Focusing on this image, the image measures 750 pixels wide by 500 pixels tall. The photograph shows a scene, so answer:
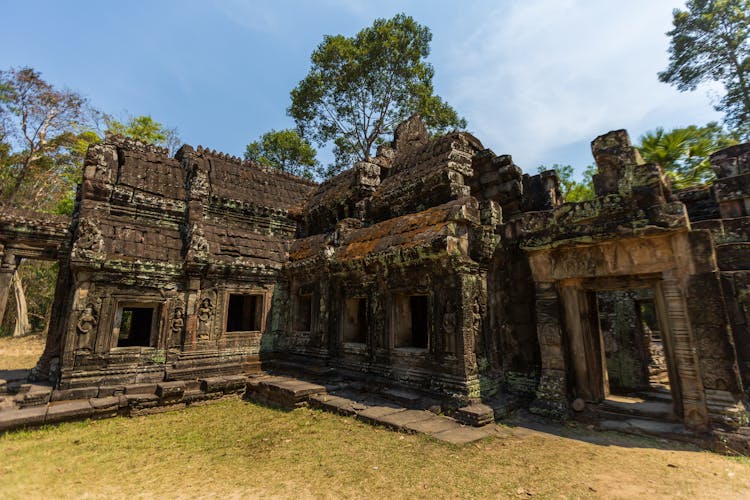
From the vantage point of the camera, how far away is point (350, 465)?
4.65m

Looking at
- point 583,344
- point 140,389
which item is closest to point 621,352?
point 583,344

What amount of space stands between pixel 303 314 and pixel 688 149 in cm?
1849

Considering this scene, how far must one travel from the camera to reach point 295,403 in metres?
7.48

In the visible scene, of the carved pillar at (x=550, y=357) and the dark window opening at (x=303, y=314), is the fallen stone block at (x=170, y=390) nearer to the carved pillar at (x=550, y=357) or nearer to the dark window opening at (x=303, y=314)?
the dark window opening at (x=303, y=314)

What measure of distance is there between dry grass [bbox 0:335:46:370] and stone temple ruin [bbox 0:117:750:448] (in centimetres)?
575

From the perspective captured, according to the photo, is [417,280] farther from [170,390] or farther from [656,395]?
[656,395]

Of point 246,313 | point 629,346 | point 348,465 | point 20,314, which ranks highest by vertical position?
point 20,314

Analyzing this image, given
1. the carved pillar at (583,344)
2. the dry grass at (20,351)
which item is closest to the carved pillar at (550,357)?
the carved pillar at (583,344)

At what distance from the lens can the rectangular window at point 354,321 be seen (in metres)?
9.41

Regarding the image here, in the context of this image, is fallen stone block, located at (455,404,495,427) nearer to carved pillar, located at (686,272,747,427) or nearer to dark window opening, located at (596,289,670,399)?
carved pillar, located at (686,272,747,427)

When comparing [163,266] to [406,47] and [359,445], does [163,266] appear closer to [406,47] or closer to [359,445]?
[359,445]

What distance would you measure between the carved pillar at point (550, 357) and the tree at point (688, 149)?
43.7 ft

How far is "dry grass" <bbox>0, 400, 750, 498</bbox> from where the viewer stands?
13.0 feet

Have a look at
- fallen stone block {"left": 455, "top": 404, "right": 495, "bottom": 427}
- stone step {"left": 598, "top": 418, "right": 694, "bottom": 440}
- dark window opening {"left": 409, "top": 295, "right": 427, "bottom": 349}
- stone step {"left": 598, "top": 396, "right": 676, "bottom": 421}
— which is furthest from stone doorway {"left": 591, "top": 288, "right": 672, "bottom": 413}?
fallen stone block {"left": 455, "top": 404, "right": 495, "bottom": 427}
